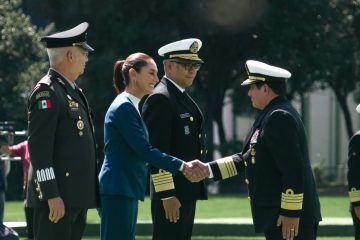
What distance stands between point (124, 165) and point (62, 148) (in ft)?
2.76

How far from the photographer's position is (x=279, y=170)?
27.1ft

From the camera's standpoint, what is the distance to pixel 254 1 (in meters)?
34.6

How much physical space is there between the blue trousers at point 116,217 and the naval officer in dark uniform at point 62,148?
0.44m

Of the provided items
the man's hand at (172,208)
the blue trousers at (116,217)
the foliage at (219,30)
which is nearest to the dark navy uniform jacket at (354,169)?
the man's hand at (172,208)

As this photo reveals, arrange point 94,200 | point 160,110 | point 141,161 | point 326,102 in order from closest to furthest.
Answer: point 94,200, point 141,161, point 160,110, point 326,102

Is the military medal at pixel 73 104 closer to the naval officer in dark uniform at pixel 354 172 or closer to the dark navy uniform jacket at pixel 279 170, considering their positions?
the dark navy uniform jacket at pixel 279 170

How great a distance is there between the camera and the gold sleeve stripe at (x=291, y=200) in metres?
8.14

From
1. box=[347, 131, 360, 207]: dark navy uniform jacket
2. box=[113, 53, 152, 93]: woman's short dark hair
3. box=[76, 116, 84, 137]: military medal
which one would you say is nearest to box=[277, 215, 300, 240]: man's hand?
box=[76, 116, 84, 137]: military medal

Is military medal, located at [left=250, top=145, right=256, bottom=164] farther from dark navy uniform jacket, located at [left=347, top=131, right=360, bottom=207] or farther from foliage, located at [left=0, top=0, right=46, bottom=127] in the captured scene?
foliage, located at [left=0, top=0, right=46, bottom=127]

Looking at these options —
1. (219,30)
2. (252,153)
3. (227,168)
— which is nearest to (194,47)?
(227,168)

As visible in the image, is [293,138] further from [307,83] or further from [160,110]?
[307,83]

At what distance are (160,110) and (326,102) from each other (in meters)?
47.9

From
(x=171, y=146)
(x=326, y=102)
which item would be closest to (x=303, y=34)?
(x=326, y=102)

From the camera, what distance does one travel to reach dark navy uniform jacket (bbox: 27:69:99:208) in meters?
7.79
